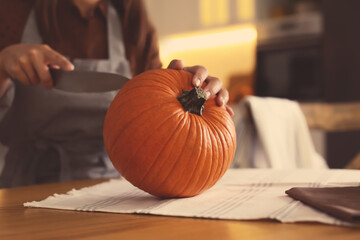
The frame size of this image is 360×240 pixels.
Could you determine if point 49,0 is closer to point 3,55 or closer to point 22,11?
point 22,11

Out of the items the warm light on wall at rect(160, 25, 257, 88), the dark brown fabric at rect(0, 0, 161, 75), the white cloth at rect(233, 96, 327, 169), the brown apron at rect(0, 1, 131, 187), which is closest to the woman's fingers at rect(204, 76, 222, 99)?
the brown apron at rect(0, 1, 131, 187)

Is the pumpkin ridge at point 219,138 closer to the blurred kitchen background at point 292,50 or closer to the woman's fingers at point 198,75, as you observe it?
the woman's fingers at point 198,75

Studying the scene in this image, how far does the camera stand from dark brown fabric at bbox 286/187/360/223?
431 millimetres

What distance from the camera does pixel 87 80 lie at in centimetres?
74

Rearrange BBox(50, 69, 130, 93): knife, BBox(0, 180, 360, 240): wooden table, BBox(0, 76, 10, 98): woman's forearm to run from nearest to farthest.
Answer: BBox(0, 180, 360, 240): wooden table, BBox(50, 69, 130, 93): knife, BBox(0, 76, 10, 98): woman's forearm

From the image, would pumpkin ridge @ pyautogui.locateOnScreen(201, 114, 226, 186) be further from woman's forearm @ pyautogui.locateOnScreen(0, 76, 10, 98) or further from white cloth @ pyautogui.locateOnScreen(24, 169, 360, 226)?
woman's forearm @ pyautogui.locateOnScreen(0, 76, 10, 98)

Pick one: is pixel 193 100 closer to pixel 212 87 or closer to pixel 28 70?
pixel 212 87

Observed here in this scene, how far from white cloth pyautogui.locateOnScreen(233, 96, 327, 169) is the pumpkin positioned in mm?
929

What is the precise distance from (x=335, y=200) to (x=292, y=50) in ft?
10.1

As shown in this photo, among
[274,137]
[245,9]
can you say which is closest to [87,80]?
[274,137]

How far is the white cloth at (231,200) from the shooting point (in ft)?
1.57

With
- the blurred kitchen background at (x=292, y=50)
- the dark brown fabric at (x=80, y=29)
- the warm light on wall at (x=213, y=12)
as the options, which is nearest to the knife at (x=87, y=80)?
the dark brown fabric at (x=80, y=29)

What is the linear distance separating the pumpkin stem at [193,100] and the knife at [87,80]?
17 cm

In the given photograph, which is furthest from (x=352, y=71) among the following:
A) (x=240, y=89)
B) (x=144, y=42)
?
(x=144, y=42)
